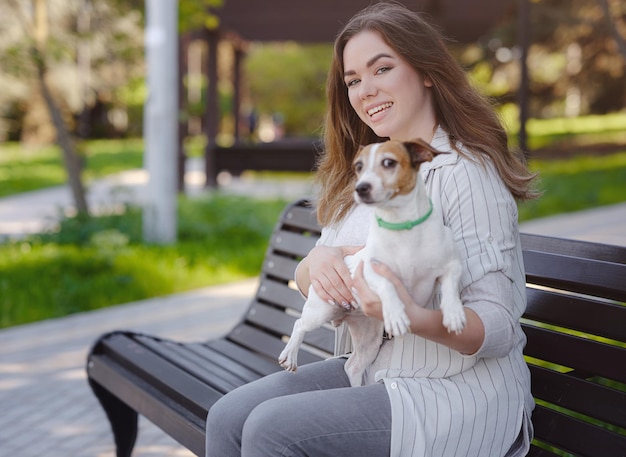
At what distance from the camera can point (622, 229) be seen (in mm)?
8648

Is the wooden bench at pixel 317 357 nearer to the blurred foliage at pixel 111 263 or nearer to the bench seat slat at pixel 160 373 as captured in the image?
the bench seat slat at pixel 160 373

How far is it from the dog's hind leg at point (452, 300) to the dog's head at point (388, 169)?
245mm

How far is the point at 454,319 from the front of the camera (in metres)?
2.15

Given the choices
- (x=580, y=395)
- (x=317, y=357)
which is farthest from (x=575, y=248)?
(x=317, y=357)

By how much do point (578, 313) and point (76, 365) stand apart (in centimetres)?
370

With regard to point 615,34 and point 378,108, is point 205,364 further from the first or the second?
point 615,34

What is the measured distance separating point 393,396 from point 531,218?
957cm

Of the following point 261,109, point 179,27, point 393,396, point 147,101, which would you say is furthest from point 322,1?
point 261,109

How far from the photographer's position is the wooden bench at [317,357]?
2.63m

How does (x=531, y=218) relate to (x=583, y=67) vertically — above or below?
below

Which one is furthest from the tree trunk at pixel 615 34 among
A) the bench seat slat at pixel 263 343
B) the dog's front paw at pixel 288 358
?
the dog's front paw at pixel 288 358

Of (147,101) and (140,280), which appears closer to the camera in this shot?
(140,280)

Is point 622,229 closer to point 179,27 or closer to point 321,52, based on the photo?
point 179,27

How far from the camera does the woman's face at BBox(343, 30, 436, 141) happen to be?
2.66 meters
